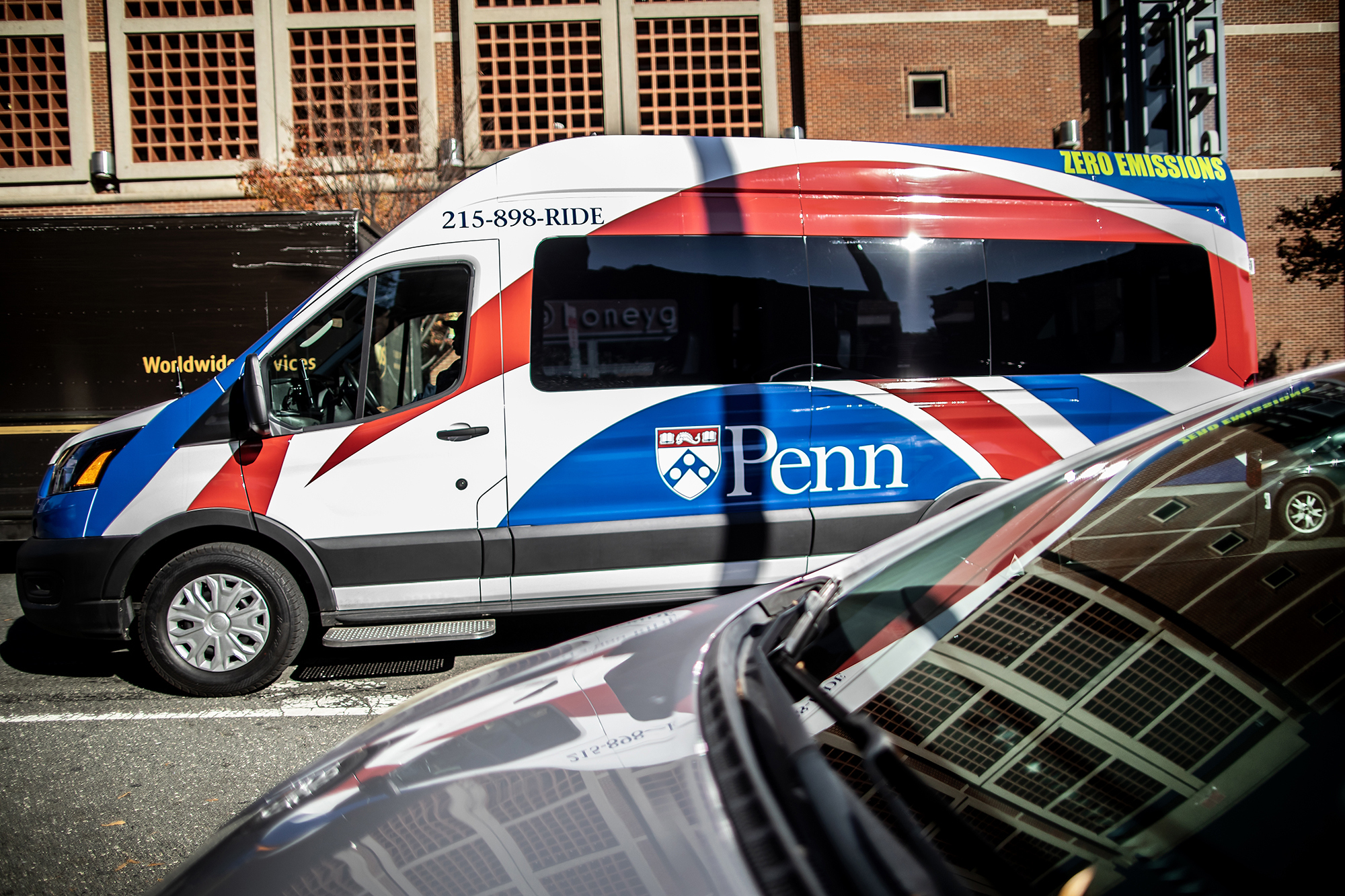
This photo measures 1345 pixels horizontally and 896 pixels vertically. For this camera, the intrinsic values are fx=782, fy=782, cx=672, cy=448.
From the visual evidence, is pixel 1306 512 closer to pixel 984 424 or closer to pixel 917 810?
pixel 917 810

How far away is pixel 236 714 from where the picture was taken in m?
3.66

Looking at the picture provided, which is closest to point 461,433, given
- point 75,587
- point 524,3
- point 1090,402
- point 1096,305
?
point 75,587

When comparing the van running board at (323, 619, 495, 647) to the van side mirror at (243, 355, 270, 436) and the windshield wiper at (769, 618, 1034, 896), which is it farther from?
the windshield wiper at (769, 618, 1034, 896)

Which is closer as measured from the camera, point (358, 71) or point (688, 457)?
point (688, 457)

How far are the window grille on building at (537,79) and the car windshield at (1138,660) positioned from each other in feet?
57.7

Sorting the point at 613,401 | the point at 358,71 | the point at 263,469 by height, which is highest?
the point at 358,71

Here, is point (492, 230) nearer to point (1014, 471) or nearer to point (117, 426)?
point (117, 426)

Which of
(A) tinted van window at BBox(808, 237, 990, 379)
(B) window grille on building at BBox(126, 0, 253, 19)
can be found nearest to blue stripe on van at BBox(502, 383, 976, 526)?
(A) tinted van window at BBox(808, 237, 990, 379)

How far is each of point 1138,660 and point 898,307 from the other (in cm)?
324

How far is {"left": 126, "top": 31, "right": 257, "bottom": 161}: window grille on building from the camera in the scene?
17.3 metres

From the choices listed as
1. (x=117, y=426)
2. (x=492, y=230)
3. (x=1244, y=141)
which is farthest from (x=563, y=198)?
(x=1244, y=141)

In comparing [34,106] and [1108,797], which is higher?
[34,106]

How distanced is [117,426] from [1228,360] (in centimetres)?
626

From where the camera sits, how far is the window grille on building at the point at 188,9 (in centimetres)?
1727
